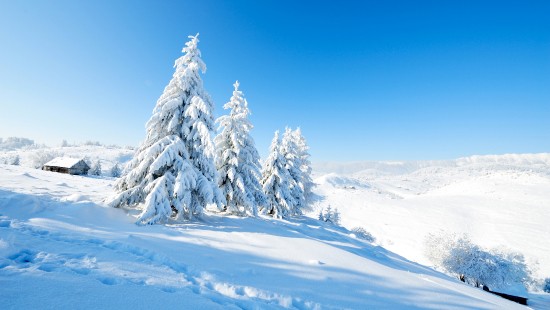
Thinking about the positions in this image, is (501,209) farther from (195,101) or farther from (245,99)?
(195,101)

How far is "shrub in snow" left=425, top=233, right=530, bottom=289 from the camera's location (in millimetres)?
27641

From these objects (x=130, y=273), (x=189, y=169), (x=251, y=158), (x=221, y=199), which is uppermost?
(x=251, y=158)

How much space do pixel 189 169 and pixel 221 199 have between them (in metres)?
2.60

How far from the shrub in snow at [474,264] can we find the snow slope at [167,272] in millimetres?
28604

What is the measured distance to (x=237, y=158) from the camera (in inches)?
742

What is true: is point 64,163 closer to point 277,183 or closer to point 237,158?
point 277,183

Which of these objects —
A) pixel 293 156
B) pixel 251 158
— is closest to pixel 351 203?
pixel 293 156

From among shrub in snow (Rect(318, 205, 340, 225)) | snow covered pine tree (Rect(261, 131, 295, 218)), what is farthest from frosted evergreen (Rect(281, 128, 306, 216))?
shrub in snow (Rect(318, 205, 340, 225))

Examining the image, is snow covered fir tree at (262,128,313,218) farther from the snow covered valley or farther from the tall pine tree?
the snow covered valley

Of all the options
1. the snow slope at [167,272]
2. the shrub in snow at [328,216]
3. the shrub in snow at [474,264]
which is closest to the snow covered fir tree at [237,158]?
the snow slope at [167,272]

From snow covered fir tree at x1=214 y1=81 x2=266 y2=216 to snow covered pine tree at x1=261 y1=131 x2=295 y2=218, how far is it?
17.7 feet

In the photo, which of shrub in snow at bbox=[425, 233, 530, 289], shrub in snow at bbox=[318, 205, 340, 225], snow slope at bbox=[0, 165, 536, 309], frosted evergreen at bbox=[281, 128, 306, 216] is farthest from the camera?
shrub in snow at bbox=[318, 205, 340, 225]

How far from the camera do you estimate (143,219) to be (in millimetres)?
10859

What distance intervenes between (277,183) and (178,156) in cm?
1538
